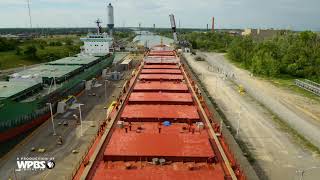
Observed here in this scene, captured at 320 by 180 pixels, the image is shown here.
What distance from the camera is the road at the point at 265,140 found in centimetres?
2734

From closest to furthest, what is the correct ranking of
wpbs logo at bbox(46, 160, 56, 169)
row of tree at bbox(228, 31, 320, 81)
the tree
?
wpbs logo at bbox(46, 160, 56, 169), row of tree at bbox(228, 31, 320, 81), the tree

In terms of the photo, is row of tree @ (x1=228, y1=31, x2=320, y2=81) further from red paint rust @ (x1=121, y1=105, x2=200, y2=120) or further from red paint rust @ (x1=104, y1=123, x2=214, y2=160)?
red paint rust @ (x1=104, y1=123, x2=214, y2=160)

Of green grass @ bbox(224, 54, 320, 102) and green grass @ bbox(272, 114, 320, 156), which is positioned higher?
green grass @ bbox(224, 54, 320, 102)

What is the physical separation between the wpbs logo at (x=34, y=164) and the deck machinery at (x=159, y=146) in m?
8.09

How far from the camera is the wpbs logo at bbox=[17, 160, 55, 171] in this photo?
85.1 feet

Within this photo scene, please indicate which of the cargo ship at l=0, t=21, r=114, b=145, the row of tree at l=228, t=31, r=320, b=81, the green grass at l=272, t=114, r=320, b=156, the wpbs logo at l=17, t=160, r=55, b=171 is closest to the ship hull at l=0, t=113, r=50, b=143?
the cargo ship at l=0, t=21, r=114, b=145

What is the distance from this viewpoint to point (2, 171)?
84.0 feet

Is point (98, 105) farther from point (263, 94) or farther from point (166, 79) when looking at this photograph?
point (263, 94)

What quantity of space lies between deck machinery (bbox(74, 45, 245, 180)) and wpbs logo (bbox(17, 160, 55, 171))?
8.09 meters

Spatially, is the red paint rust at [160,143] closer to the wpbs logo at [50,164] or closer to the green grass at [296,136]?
the wpbs logo at [50,164]

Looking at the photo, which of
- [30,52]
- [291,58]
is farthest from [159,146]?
[30,52]

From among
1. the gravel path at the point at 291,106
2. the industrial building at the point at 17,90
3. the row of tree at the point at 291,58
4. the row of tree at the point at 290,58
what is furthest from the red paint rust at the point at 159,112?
the row of tree at the point at 291,58

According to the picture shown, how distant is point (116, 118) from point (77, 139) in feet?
39.4

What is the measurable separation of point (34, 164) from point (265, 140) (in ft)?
81.0
